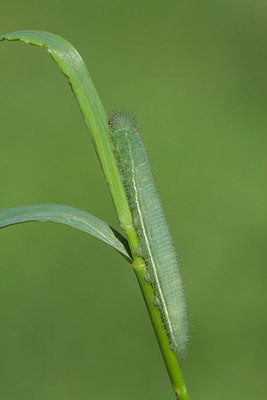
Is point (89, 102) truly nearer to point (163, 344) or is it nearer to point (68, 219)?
point (68, 219)

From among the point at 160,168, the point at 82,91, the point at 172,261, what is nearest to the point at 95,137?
the point at 82,91

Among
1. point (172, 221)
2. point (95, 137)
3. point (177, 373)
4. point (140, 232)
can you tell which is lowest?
point (172, 221)

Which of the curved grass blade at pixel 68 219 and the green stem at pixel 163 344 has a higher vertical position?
the curved grass blade at pixel 68 219

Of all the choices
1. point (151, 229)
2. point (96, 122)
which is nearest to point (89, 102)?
Answer: point (96, 122)

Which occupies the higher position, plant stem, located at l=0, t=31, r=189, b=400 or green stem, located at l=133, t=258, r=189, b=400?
plant stem, located at l=0, t=31, r=189, b=400

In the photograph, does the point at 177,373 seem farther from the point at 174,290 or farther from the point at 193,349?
the point at 193,349
